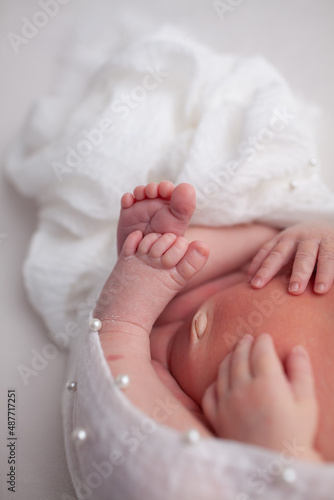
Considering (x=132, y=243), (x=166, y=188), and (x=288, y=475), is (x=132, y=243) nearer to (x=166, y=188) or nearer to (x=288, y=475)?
(x=166, y=188)

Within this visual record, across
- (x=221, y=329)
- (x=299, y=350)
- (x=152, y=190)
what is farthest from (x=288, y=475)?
(x=152, y=190)

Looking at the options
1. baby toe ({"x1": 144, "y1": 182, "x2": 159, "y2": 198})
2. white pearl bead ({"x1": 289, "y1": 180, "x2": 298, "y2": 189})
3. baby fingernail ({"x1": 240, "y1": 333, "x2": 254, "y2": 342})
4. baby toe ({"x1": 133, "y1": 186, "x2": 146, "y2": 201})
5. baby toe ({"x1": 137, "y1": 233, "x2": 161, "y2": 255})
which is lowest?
baby fingernail ({"x1": 240, "y1": 333, "x2": 254, "y2": 342})

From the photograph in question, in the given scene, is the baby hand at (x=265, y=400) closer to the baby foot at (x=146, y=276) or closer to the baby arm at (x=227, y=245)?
the baby foot at (x=146, y=276)

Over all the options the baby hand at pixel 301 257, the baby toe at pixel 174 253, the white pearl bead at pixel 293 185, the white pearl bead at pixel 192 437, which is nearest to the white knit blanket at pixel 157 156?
the white pearl bead at pixel 293 185

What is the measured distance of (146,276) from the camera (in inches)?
33.8

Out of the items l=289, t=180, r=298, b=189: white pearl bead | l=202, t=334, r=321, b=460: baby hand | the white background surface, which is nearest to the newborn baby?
l=202, t=334, r=321, b=460: baby hand

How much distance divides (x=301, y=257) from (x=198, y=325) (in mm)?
247

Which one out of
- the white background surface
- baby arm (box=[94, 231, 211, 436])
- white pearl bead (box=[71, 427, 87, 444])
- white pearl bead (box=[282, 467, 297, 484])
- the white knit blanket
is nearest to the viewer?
white pearl bead (box=[282, 467, 297, 484])

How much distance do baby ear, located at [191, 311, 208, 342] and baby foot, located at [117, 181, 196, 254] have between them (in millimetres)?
176

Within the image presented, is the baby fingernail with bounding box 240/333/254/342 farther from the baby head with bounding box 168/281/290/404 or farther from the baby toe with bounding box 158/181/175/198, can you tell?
the baby toe with bounding box 158/181/175/198

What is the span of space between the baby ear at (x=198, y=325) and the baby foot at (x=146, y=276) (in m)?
0.08

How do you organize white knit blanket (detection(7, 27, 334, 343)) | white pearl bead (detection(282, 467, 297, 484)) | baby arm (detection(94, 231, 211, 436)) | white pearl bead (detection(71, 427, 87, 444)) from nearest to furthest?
white pearl bead (detection(282, 467, 297, 484)), white pearl bead (detection(71, 427, 87, 444)), baby arm (detection(94, 231, 211, 436)), white knit blanket (detection(7, 27, 334, 343))

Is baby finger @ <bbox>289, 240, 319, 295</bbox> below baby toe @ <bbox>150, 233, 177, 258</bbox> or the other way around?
the other way around

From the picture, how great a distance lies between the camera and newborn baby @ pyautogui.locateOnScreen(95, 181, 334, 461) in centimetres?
67
